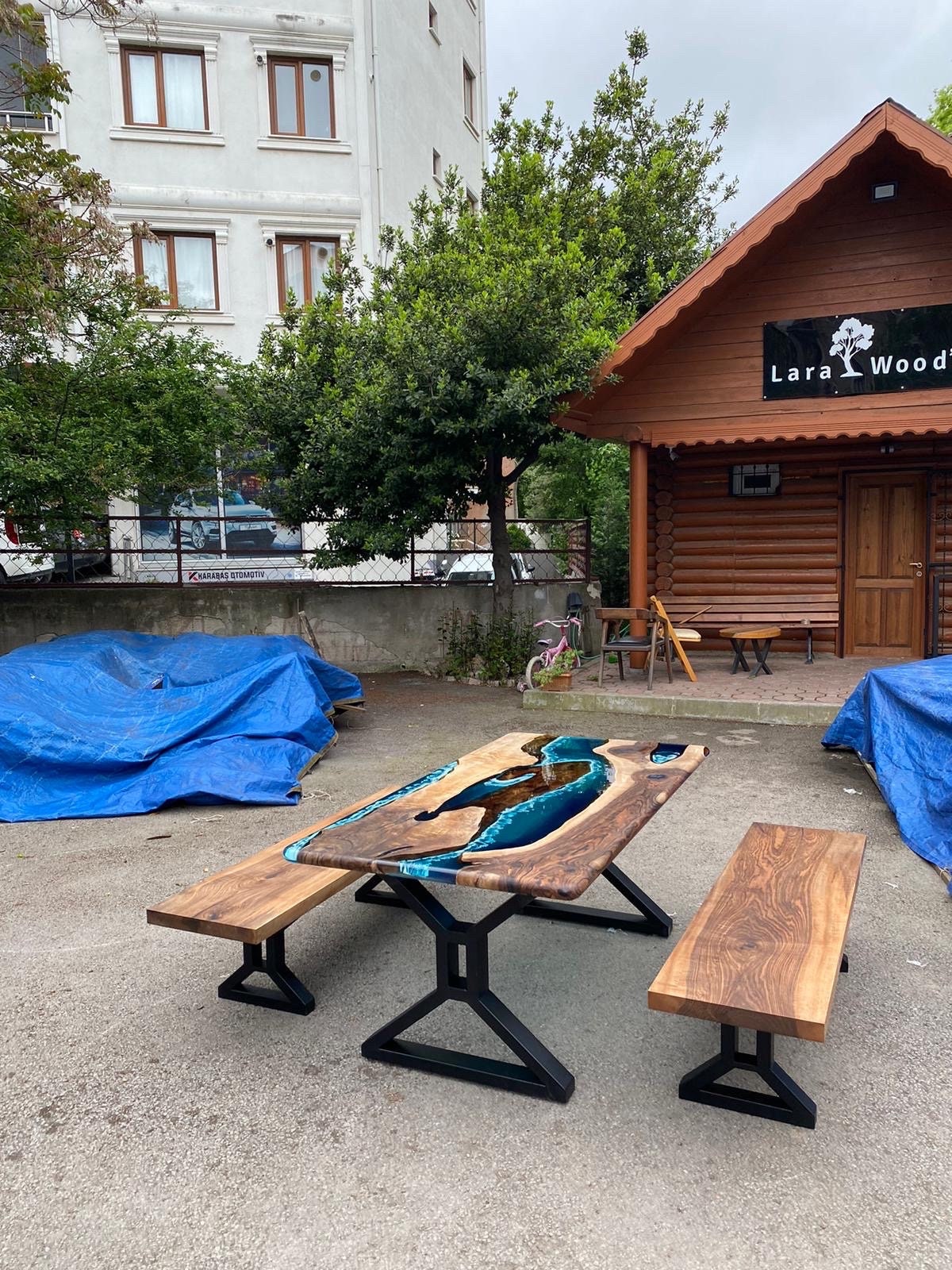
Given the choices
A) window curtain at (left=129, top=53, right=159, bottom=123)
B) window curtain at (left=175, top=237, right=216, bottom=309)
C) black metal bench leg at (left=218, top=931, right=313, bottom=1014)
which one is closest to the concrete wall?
black metal bench leg at (left=218, top=931, right=313, bottom=1014)

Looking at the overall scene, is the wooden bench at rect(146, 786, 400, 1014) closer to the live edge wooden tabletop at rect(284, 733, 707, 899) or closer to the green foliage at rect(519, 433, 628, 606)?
the live edge wooden tabletop at rect(284, 733, 707, 899)

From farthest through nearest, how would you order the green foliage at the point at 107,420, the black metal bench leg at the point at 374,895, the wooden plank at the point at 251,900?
1. the green foliage at the point at 107,420
2. the black metal bench leg at the point at 374,895
3. the wooden plank at the point at 251,900

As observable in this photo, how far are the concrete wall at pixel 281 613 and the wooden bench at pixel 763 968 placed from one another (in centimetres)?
838

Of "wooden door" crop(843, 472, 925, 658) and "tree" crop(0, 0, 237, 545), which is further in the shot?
"wooden door" crop(843, 472, 925, 658)

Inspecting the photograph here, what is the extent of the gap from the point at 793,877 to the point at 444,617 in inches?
333

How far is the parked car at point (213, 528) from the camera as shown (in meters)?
11.1

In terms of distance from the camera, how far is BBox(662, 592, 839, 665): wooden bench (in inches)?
396

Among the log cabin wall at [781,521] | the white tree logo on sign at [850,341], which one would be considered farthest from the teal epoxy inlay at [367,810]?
the log cabin wall at [781,521]

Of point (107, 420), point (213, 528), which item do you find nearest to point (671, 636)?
point (107, 420)

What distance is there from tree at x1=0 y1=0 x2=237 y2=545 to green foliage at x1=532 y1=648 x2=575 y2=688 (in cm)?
442

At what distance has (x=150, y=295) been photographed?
32.2 ft

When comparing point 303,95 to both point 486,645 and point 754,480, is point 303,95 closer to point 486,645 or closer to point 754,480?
point 754,480

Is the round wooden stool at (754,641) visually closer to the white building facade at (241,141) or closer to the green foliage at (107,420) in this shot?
the green foliage at (107,420)

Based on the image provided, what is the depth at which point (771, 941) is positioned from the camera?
265 centimetres
